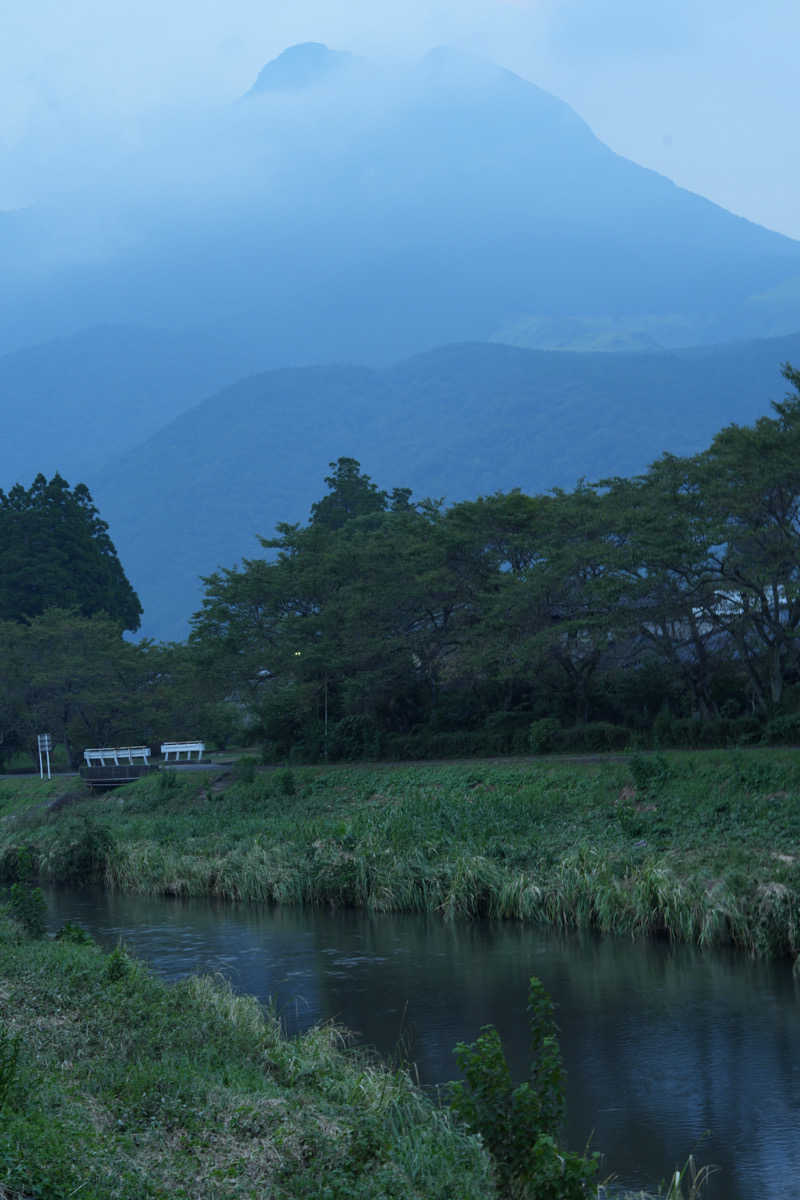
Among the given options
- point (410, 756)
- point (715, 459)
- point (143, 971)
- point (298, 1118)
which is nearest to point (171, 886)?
point (410, 756)

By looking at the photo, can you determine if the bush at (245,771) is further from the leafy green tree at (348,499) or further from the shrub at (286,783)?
the leafy green tree at (348,499)

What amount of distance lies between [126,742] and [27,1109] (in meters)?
49.8

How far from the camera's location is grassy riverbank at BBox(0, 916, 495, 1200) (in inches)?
298

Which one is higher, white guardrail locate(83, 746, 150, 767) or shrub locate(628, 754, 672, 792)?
white guardrail locate(83, 746, 150, 767)

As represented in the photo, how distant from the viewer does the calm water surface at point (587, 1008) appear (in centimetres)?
1212

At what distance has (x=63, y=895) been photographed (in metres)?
32.4

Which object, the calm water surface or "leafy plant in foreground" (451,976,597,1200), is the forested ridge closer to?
the calm water surface

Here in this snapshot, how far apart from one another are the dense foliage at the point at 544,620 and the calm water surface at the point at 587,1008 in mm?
12765

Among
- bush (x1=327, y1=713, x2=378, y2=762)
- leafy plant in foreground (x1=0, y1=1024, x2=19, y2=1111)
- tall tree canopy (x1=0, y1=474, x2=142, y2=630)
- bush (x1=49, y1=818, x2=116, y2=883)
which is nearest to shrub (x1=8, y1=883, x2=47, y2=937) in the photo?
leafy plant in foreground (x1=0, y1=1024, x2=19, y2=1111)

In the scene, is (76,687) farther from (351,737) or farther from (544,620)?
(544,620)

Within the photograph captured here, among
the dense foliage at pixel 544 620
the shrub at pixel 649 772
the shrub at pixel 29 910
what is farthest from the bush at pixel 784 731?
the shrub at pixel 29 910

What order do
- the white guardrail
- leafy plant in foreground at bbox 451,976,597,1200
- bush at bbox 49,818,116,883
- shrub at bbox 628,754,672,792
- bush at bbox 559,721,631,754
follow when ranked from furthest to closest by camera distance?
the white guardrail
bush at bbox 559,721,631,754
bush at bbox 49,818,116,883
shrub at bbox 628,754,672,792
leafy plant in foreground at bbox 451,976,597,1200

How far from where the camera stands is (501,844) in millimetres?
26562

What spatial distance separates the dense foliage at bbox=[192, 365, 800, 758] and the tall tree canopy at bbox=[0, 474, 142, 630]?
2879 centimetres
